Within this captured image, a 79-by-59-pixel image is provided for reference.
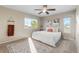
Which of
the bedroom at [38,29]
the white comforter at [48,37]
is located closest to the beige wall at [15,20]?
the bedroom at [38,29]

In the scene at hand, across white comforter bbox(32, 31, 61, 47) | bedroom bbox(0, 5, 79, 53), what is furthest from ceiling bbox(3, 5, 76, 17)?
white comforter bbox(32, 31, 61, 47)

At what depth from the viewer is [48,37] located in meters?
1.43

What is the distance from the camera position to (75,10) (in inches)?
50.0

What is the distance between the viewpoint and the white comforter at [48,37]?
54.9 inches

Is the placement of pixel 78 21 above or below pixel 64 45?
above

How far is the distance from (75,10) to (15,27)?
101cm

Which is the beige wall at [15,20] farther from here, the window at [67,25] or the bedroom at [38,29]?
the window at [67,25]

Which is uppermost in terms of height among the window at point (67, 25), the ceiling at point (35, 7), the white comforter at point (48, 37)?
the ceiling at point (35, 7)

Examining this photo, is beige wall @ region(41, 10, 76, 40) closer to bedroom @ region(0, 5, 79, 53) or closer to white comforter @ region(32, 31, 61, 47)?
bedroom @ region(0, 5, 79, 53)

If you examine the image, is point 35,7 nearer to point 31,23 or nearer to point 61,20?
point 31,23

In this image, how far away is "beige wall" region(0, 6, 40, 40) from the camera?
1286 millimetres
